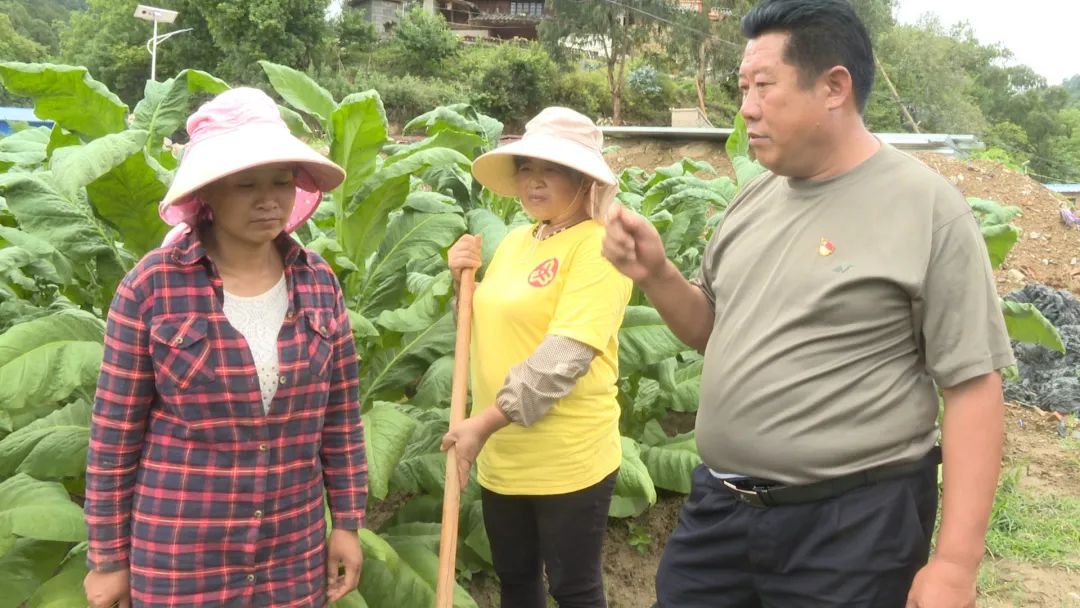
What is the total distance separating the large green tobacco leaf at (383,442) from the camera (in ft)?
7.54

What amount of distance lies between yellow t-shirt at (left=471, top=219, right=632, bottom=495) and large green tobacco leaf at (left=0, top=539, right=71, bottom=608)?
1154 mm

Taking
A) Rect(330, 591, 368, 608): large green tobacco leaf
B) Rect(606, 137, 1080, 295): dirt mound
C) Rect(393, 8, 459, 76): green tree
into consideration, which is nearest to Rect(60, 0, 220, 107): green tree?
Rect(393, 8, 459, 76): green tree

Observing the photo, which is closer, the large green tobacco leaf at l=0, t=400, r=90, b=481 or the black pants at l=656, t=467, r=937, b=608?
the black pants at l=656, t=467, r=937, b=608

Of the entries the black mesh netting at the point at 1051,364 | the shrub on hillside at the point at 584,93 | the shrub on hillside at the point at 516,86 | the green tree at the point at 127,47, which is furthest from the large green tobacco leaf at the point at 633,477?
the green tree at the point at 127,47

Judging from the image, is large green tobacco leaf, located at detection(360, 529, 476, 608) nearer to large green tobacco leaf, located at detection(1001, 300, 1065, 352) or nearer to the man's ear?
the man's ear

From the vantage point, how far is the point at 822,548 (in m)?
1.83

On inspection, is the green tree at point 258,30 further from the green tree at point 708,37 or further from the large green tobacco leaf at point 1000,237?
the large green tobacco leaf at point 1000,237

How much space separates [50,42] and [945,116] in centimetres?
5866

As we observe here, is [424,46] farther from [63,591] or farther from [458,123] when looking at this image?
[63,591]

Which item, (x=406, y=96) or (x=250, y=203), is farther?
(x=406, y=96)

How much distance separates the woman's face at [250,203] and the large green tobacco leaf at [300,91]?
1449 mm

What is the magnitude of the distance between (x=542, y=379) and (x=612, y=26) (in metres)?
39.4

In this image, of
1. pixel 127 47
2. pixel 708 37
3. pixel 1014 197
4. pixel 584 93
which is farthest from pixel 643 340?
pixel 127 47

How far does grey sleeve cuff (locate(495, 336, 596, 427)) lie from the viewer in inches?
87.7
